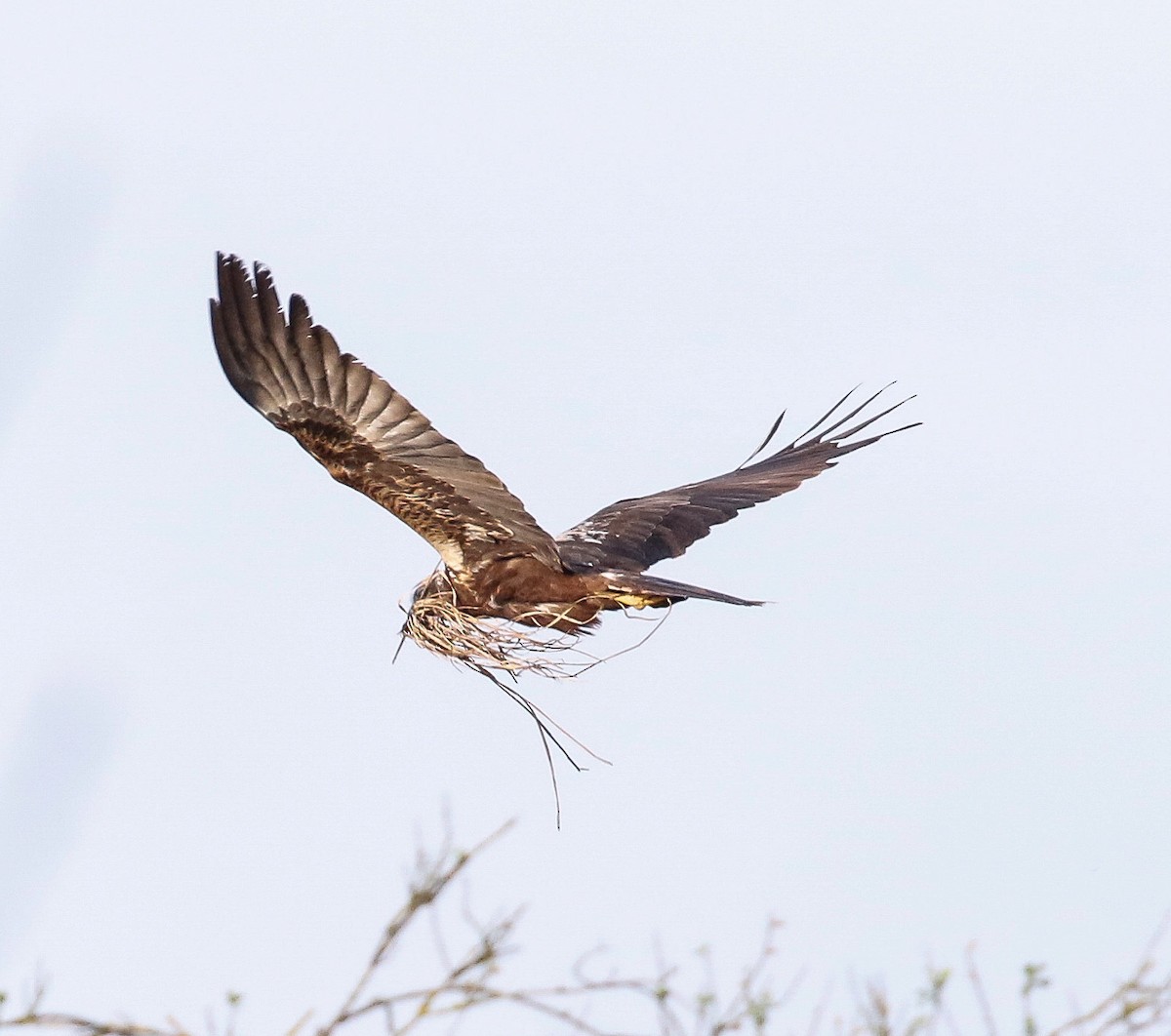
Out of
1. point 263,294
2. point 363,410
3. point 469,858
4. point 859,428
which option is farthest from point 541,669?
point 859,428

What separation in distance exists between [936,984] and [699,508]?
3910 millimetres

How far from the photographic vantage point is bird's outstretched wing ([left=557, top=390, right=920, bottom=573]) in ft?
23.2

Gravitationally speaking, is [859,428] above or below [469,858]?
above

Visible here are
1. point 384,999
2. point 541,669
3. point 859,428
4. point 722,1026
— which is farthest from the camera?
point 859,428

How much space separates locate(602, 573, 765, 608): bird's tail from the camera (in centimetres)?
601

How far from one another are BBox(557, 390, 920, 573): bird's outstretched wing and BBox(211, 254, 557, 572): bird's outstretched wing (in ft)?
1.86

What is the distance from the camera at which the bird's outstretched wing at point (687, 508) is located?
23.2ft

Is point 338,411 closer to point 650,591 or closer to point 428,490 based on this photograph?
point 428,490

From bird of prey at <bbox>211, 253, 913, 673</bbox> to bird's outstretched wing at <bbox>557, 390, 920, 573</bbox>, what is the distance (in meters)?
0.20

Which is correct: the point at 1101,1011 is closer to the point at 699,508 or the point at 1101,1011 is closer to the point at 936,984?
the point at 936,984

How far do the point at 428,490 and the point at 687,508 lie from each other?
1852 mm

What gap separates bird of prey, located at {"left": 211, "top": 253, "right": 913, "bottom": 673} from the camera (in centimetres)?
609

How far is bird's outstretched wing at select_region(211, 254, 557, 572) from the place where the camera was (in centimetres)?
608

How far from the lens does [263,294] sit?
6.05 m
